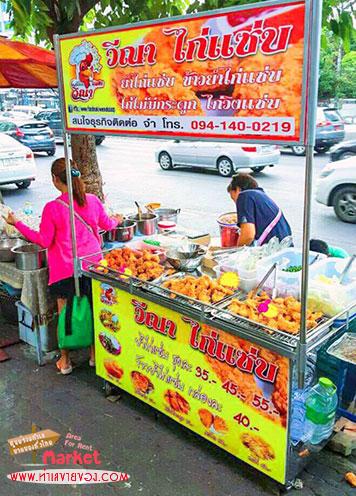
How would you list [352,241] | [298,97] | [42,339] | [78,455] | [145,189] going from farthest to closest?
[145,189] < [352,241] < [42,339] < [78,455] < [298,97]

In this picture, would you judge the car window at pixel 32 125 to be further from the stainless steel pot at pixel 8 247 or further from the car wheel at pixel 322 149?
the stainless steel pot at pixel 8 247

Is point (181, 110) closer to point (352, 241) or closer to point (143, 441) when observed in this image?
point (143, 441)

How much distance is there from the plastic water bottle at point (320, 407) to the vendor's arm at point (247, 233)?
141 cm

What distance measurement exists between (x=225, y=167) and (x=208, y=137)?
11916 millimetres

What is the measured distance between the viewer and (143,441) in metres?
3.35

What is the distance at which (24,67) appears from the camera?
4887 millimetres

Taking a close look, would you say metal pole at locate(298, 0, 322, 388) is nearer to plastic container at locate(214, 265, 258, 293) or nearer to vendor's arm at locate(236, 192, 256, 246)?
plastic container at locate(214, 265, 258, 293)

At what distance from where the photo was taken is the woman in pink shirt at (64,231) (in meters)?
3.83

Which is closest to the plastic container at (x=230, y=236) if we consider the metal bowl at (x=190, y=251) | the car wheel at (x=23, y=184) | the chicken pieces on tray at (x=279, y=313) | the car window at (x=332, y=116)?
the metal bowl at (x=190, y=251)

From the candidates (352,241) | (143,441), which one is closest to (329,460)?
(143,441)

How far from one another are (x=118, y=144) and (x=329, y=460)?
23.0 m

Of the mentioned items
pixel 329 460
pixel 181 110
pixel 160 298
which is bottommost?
pixel 329 460

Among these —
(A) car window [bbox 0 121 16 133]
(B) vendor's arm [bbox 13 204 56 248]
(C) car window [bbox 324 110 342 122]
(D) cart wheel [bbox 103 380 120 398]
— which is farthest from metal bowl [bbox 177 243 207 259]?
(A) car window [bbox 0 121 16 133]

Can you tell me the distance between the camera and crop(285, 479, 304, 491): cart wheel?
9.36ft
